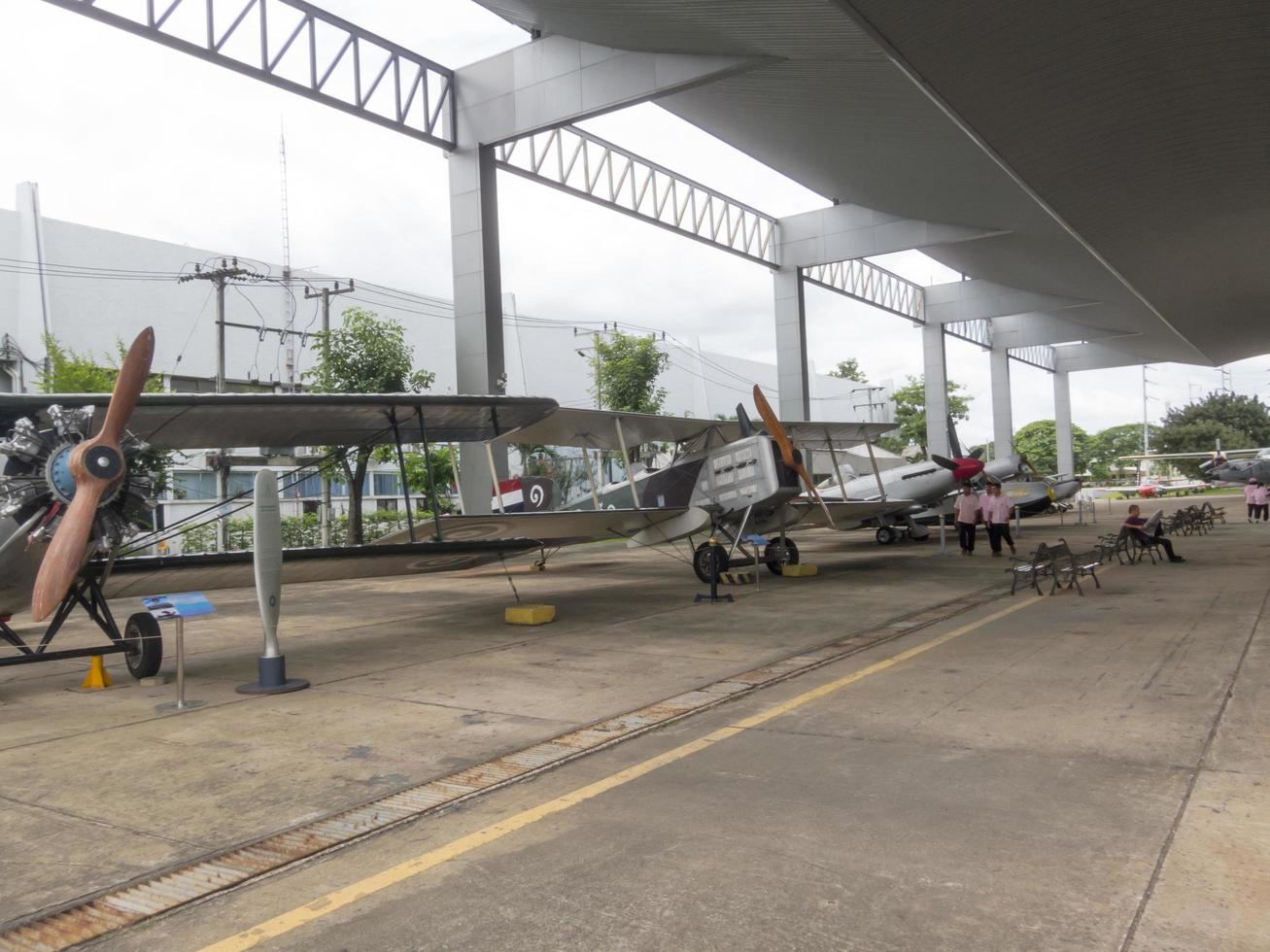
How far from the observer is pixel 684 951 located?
2863mm

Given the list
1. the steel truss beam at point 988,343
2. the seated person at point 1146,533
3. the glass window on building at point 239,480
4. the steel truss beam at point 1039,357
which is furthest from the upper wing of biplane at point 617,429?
the steel truss beam at point 1039,357

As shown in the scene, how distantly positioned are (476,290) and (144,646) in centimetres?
1164

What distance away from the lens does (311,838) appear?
405 centimetres

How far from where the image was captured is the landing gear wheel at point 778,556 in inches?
631

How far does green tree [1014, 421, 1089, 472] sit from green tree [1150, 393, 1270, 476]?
818 centimetres

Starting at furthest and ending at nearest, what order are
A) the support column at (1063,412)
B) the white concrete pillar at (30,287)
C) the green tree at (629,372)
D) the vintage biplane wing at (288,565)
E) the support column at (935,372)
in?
the support column at (1063,412), the support column at (935,372), the green tree at (629,372), the white concrete pillar at (30,287), the vintage biplane wing at (288,565)

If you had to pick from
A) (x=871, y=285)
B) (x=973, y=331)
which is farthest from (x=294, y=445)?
(x=973, y=331)

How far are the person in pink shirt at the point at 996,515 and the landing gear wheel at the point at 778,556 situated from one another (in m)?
4.99

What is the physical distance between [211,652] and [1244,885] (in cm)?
954

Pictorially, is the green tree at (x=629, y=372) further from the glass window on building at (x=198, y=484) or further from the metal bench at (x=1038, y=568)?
the metal bench at (x=1038, y=568)

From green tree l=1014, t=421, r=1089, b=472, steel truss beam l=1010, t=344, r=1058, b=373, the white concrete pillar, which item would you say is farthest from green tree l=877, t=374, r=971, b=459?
the white concrete pillar

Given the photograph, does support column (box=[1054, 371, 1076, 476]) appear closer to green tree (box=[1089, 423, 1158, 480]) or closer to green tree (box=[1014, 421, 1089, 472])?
green tree (box=[1014, 421, 1089, 472])

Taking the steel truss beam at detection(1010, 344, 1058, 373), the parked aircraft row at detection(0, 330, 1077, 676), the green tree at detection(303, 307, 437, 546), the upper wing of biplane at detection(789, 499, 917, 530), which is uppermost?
the steel truss beam at detection(1010, 344, 1058, 373)

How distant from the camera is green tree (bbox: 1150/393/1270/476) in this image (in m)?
72.7
